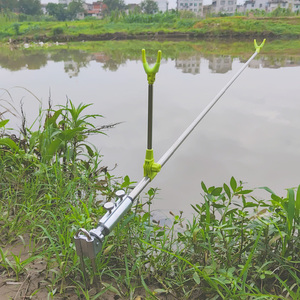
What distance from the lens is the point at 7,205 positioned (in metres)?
1.16

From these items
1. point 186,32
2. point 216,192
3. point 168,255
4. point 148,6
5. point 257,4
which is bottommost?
point 168,255

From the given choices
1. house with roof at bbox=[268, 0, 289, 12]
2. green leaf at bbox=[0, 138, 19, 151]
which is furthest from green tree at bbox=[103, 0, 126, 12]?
green leaf at bbox=[0, 138, 19, 151]

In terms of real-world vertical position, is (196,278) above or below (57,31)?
below

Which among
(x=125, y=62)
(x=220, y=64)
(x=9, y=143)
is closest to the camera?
(x=9, y=143)

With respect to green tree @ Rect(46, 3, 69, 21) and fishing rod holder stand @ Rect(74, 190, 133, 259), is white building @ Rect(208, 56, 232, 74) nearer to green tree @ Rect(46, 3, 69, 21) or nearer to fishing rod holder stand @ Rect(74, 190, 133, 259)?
fishing rod holder stand @ Rect(74, 190, 133, 259)

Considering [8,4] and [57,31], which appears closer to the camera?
[57,31]

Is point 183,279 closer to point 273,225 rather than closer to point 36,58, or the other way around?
point 273,225

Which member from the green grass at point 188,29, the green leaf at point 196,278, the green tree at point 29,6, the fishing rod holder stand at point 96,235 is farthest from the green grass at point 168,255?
the green tree at point 29,6

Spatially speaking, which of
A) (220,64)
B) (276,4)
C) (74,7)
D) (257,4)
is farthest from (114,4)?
(220,64)

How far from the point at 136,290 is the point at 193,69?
381 centimetres

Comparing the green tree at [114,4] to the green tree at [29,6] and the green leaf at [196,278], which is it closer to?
the green tree at [29,6]

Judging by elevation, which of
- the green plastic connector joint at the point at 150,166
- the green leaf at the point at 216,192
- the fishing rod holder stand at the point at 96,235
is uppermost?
the green plastic connector joint at the point at 150,166

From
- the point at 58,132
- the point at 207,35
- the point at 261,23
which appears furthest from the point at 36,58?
the point at 261,23

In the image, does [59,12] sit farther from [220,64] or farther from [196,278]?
[196,278]
